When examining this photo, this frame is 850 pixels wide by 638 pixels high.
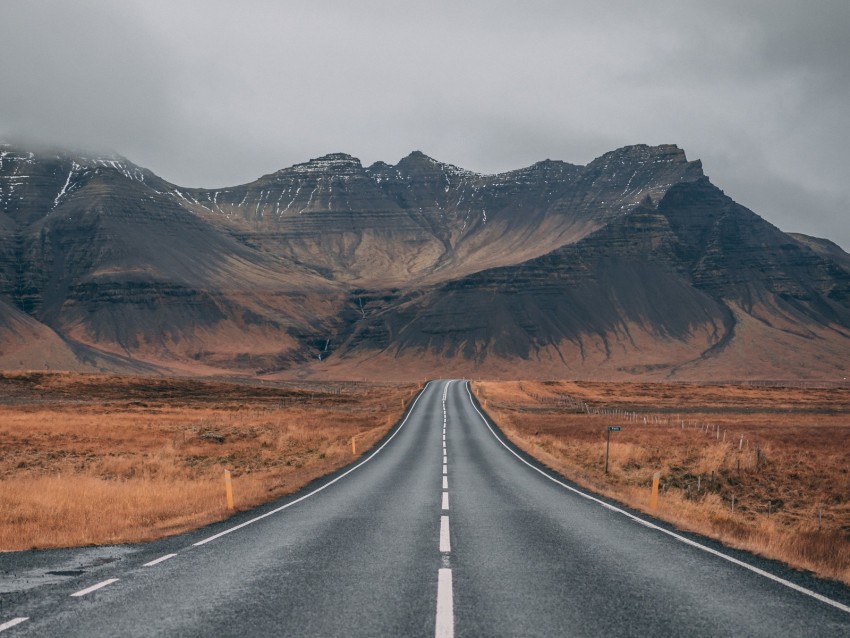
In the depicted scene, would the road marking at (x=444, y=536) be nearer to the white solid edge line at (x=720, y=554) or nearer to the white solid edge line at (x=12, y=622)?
the white solid edge line at (x=12, y=622)

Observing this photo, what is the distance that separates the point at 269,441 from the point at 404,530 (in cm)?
2728

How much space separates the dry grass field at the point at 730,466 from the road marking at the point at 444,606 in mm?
5506

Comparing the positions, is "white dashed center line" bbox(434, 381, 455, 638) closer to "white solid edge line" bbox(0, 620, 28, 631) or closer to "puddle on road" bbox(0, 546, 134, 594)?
"white solid edge line" bbox(0, 620, 28, 631)

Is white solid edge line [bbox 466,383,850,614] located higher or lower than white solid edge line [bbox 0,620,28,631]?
lower

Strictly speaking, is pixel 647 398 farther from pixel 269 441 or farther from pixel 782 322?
pixel 782 322

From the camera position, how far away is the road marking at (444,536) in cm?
1083

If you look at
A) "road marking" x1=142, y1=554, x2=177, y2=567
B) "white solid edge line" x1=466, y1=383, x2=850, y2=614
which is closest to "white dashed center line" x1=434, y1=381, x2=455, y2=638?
"white solid edge line" x1=466, y1=383, x2=850, y2=614

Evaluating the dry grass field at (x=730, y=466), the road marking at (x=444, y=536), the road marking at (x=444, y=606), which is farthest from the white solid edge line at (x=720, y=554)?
the road marking at (x=444, y=606)

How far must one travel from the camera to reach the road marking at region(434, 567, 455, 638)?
6.73 m

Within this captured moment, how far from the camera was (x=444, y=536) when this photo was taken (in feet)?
39.2

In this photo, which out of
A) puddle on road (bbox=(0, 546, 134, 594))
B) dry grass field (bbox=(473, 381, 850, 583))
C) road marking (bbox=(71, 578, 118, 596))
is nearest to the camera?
road marking (bbox=(71, 578, 118, 596))

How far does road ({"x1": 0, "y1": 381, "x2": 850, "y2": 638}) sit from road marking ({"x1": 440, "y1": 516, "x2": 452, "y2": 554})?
47 millimetres

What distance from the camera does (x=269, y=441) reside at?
126 feet

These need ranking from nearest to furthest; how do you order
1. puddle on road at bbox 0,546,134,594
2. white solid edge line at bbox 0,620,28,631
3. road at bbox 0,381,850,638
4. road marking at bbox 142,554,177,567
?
white solid edge line at bbox 0,620,28,631
road at bbox 0,381,850,638
puddle on road at bbox 0,546,134,594
road marking at bbox 142,554,177,567
